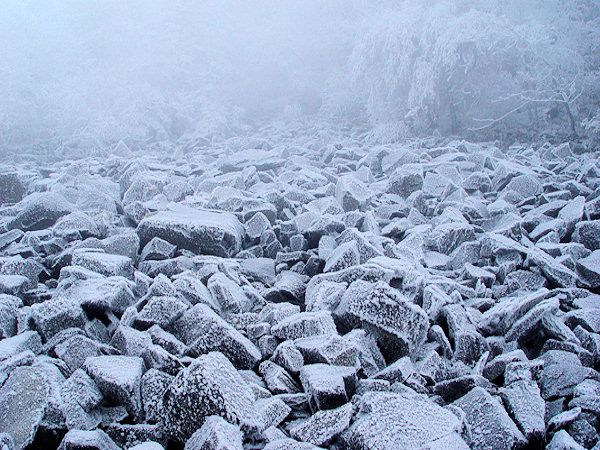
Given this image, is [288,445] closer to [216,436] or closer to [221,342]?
[216,436]

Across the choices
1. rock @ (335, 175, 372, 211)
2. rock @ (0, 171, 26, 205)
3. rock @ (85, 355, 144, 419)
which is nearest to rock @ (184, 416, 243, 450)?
rock @ (85, 355, 144, 419)

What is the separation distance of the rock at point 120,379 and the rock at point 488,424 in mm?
1031

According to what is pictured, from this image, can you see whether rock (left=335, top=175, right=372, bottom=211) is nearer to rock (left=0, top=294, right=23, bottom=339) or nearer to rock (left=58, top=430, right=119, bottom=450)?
rock (left=0, top=294, right=23, bottom=339)

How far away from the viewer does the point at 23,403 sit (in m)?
1.32

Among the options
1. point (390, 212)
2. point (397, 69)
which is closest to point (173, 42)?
point (397, 69)

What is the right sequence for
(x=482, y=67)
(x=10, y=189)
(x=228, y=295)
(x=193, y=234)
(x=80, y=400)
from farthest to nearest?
(x=482, y=67), (x=10, y=189), (x=193, y=234), (x=228, y=295), (x=80, y=400)

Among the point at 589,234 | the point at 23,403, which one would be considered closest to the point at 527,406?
the point at 23,403

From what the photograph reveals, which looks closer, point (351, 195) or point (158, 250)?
point (158, 250)

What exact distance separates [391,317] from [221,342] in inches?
25.9

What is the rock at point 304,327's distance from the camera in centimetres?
173

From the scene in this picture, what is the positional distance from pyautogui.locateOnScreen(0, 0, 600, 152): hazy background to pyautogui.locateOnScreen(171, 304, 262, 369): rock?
7.06m

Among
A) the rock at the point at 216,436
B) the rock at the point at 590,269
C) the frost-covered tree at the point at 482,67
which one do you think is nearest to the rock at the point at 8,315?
the rock at the point at 216,436

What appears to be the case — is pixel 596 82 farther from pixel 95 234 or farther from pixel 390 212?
pixel 95 234

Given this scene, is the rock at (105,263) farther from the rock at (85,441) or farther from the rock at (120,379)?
the rock at (85,441)
